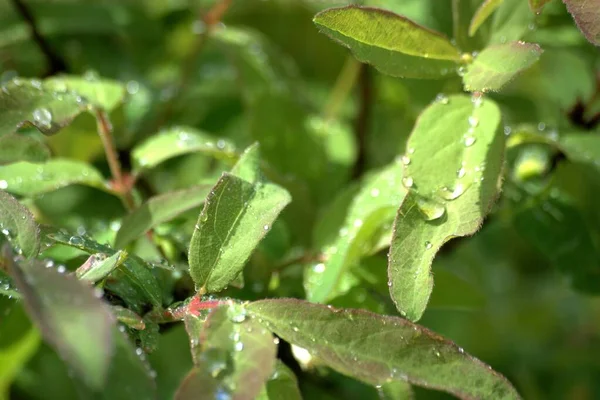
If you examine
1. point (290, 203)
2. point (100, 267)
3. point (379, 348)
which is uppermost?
point (100, 267)

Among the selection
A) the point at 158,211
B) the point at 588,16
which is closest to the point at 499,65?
the point at 588,16

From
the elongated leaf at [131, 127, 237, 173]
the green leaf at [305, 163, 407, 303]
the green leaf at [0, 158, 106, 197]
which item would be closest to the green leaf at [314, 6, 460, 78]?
the green leaf at [305, 163, 407, 303]

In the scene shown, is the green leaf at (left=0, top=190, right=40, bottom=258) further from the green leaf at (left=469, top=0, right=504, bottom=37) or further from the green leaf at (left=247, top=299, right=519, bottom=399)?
the green leaf at (left=469, top=0, right=504, bottom=37)

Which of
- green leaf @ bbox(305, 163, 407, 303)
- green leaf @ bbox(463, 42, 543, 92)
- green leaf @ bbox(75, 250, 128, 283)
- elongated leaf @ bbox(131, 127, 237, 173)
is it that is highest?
green leaf @ bbox(75, 250, 128, 283)

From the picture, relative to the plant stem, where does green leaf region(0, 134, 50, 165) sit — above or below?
above

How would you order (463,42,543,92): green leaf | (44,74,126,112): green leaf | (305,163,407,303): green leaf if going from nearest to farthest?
(463,42,543,92): green leaf → (305,163,407,303): green leaf → (44,74,126,112): green leaf

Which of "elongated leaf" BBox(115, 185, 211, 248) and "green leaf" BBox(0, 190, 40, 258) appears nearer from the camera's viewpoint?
"green leaf" BBox(0, 190, 40, 258)

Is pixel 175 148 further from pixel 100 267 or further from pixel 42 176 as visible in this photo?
pixel 100 267

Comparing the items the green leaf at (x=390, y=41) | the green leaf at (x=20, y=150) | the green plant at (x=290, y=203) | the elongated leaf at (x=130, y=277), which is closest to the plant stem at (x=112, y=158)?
the green plant at (x=290, y=203)

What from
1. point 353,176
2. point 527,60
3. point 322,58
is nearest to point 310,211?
point 353,176
